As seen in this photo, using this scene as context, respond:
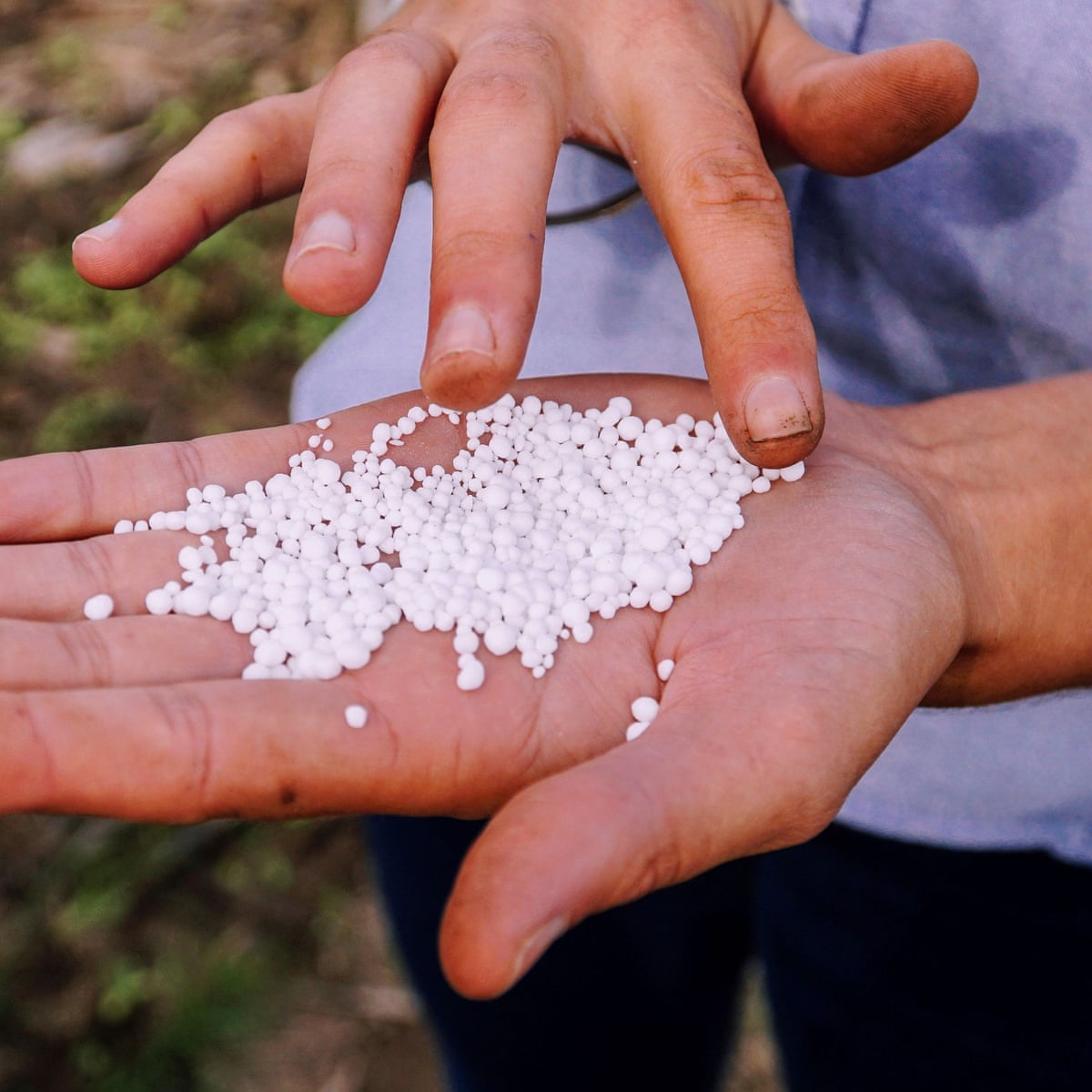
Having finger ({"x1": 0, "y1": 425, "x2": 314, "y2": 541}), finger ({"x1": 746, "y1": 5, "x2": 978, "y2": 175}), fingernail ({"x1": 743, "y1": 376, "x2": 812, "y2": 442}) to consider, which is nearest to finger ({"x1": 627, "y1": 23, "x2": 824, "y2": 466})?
fingernail ({"x1": 743, "y1": 376, "x2": 812, "y2": 442})

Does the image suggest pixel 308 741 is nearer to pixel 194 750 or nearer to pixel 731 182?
pixel 194 750

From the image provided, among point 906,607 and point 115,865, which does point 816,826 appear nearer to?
point 906,607

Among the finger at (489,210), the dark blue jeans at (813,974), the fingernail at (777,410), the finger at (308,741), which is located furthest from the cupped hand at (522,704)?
A: the dark blue jeans at (813,974)

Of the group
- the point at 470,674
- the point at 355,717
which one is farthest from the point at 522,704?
the point at 355,717

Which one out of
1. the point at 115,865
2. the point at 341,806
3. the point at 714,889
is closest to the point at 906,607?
the point at 341,806

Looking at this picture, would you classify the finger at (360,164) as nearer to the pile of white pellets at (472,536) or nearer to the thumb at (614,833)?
the pile of white pellets at (472,536)

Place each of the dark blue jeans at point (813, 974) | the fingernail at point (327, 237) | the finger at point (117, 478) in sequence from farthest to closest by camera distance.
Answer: the dark blue jeans at point (813, 974) → the finger at point (117, 478) → the fingernail at point (327, 237)
